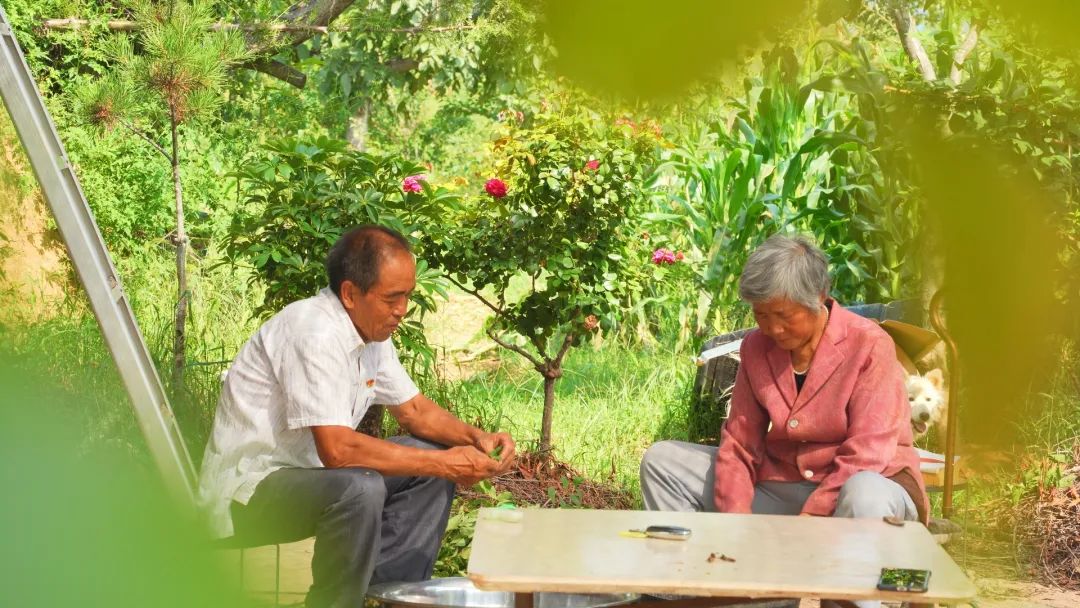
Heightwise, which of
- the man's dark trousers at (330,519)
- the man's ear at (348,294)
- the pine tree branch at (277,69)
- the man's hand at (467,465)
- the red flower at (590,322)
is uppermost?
the pine tree branch at (277,69)

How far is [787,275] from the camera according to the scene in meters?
2.74

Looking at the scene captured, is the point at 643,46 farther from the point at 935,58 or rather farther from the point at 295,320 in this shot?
the point at 295,320

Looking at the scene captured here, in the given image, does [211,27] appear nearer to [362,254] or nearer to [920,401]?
[362,254]

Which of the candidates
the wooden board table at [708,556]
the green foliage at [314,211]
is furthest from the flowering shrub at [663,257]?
the wooden board table at [708,556]

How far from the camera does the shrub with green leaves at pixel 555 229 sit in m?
4.54

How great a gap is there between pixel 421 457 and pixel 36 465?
95.6 inches

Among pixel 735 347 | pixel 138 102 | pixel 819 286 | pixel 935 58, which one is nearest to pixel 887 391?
pixel 819 286

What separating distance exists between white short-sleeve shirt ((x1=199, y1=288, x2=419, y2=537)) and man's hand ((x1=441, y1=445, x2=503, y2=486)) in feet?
0.82

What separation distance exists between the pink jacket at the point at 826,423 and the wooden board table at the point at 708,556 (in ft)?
0.81

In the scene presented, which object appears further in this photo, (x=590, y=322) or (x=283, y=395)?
(x=590, y=322)

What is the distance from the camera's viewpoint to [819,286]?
9.16 feet

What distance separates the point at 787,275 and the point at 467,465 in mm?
850

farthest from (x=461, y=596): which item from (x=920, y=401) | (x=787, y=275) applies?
(x=920, y=401)

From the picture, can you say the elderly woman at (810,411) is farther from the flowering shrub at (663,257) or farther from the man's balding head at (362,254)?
the flowering shrub at (663,257)
